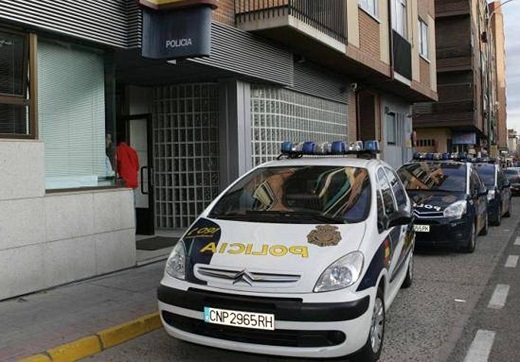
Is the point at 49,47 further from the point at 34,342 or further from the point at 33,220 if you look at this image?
the point at 34,342

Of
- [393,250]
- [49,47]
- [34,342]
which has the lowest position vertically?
[34,342]

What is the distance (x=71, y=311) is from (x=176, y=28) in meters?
4.01

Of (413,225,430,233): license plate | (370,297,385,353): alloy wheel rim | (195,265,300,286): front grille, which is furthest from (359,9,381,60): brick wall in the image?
(195,265,300,286): front grille

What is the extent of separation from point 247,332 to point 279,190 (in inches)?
68.7

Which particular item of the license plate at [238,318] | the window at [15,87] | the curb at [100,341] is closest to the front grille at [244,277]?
the license plate at [238,318]

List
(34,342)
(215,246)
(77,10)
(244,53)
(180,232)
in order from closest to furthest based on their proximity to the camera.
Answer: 1. (215,246)
2. (34,342)
3. (77,10)
4. (244,53)
5. (180,232)

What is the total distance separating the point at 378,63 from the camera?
15.4 metres

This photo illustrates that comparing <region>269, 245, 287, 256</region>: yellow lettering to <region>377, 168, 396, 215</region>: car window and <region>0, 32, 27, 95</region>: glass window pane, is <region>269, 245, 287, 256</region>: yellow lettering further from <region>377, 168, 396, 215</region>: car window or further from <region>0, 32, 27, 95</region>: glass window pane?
<region>0, 32, 27, 95</region>: glass window pane

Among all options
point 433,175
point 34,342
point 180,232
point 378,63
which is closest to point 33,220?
point 34,342

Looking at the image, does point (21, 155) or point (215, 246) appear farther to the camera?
point (21, 155)

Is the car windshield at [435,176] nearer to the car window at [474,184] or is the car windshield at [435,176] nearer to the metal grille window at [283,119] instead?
the car window at [474,184]

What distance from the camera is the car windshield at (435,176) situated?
401 inches

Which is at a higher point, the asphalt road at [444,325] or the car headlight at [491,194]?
the car headlight at [491,194]

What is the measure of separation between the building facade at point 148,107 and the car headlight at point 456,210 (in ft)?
12.8
